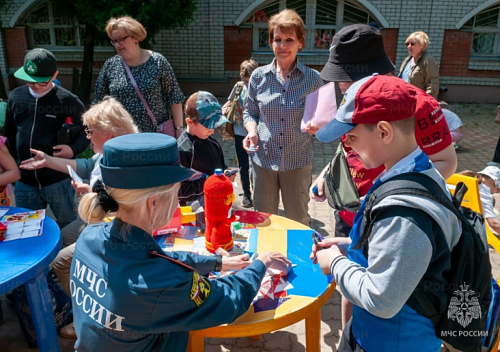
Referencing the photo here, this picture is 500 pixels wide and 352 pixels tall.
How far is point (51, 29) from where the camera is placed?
43.4ft

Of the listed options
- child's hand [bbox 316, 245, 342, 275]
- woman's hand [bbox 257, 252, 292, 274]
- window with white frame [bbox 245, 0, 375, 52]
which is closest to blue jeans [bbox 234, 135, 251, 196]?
woman's hand [bbox 257, 252, 292, 274]

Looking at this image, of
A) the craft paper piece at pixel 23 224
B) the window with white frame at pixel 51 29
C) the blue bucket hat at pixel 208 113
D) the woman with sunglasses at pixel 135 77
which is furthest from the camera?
the window with white frame at pixel 51 29

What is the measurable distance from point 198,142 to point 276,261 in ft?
4.68

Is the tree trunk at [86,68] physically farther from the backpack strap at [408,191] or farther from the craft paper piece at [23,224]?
the backpack strap at [408,191]

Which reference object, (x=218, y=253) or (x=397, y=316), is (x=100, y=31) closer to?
(x=218, y=253)

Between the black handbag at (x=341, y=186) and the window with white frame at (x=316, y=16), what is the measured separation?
36.4ft

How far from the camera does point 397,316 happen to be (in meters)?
1.47

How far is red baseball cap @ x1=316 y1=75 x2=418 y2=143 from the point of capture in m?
1.34

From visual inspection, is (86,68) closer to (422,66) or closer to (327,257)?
(422,66)

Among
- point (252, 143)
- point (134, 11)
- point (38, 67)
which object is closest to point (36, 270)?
point (252, 143)

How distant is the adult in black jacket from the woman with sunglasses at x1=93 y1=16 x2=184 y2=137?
1.46ft

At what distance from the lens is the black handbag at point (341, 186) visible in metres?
2.28

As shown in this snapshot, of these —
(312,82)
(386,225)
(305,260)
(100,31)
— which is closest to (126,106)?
(312,82)

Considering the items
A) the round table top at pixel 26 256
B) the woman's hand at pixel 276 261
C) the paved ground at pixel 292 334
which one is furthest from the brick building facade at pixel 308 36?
the woman's hand at pixel 276 261
